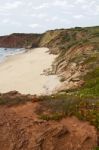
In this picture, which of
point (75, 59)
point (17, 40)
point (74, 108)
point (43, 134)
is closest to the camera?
point (43, 134)

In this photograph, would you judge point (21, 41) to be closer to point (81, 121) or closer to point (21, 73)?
point (21, 73)

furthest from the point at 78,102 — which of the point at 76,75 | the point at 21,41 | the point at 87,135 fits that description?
the point at 21,41

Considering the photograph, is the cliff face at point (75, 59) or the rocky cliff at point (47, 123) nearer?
the rocky cliff at point (47, 123)

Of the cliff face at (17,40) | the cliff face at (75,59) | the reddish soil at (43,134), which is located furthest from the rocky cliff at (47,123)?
the cliff face at (17,40)

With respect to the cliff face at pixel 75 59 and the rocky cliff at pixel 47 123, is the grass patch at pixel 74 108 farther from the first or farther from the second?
the cliff face at pixel 75 59

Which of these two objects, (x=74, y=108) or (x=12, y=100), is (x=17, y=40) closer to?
(x=12, y=100)

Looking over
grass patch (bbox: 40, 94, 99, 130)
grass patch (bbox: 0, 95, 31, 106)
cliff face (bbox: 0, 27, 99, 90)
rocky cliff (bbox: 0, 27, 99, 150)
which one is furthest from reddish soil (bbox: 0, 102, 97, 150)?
cliff face (bbox: 0, 27, 99, 90)

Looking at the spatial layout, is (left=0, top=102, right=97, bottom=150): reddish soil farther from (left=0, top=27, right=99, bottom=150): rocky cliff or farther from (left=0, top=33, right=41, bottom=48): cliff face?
(left=0, top=33, right=41, bottom=48): cliff face

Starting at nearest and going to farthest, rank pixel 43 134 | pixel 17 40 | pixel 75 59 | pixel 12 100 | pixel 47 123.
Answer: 1. pixel 43 134
2. pixel 47 123
3. pixel 12 100
4. pixel 75 59
5. pixel 17 40

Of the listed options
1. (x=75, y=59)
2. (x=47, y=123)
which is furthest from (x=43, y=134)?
(x=75, y=59)

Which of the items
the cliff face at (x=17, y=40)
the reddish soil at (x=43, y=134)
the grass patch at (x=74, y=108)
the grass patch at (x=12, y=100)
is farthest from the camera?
the cliff face at (x=17, y=40)

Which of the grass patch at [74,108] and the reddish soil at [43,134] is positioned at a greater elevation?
the grass patch at [74,108]

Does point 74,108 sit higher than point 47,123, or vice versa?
point 74,108

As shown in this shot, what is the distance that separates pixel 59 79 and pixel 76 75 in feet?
9.13
